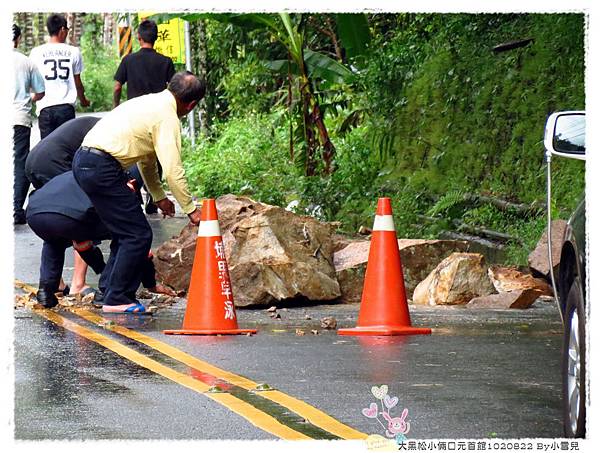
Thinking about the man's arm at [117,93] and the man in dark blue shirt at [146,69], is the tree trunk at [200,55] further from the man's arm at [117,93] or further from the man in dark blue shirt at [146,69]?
the man in dark blue shirt at [146,69]

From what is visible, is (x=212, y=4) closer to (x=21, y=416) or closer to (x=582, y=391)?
(x=21, y=416)

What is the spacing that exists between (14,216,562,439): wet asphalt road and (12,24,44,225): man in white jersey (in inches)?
211

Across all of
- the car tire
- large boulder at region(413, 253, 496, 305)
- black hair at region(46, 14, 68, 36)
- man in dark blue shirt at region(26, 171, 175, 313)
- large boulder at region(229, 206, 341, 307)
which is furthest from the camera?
black hair at region(46, 14, 68, 36)

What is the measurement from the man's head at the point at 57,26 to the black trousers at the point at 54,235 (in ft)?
16.8

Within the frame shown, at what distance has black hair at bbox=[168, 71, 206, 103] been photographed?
10562 millimetres

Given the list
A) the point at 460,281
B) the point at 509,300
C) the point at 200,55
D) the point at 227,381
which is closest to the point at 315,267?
the point at 460,281

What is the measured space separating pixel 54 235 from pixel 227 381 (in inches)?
143

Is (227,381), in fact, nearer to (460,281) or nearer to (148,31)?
(460,281)

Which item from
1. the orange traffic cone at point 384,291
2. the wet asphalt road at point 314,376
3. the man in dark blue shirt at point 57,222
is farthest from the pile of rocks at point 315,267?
the orange traffic cone at point 384,291

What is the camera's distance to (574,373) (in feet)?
20.5

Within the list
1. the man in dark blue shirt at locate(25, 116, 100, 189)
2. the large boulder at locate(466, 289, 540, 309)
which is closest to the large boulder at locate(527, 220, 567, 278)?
the large boulder at locate(466, 289, 540, 309)

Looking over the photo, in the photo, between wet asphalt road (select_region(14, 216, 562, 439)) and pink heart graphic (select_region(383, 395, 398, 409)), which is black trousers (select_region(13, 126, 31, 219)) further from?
pink heart graphic (select_region(383, 395, 398, 409))

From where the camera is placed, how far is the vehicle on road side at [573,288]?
19.7 ft

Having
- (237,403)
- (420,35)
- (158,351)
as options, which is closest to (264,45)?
(420,35)
